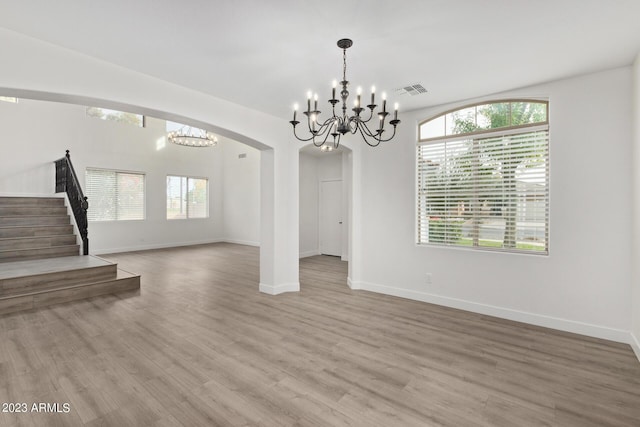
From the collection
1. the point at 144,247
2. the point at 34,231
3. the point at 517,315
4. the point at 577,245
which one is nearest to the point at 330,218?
Result: the point at 517,315

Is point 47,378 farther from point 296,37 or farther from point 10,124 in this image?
point 10,124

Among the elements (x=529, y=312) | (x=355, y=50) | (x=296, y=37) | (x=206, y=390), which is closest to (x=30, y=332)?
(x=206, y=390)

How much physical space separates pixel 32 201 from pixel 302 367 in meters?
7.27

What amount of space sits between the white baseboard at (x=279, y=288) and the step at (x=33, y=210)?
4.92 metres

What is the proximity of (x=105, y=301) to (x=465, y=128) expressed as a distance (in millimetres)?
5564

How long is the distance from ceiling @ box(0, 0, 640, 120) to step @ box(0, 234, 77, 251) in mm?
4525

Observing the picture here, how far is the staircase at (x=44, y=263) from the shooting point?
4074 mm

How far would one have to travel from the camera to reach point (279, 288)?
16.0 feet

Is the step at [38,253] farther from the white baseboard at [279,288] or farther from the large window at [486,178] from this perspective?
the large window at [486,178]

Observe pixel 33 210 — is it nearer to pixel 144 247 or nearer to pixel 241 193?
pixel 144 247

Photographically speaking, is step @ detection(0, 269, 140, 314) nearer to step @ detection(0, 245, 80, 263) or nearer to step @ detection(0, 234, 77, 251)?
step @ detection(0, 245, 80, 263)

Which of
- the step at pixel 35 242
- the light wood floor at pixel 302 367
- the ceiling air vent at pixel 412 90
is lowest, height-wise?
the light wood floor at pixel 302 367

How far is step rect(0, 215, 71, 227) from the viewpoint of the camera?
5767mm

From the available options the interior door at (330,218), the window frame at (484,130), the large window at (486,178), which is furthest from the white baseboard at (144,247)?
A: the window frame at (484,130)
